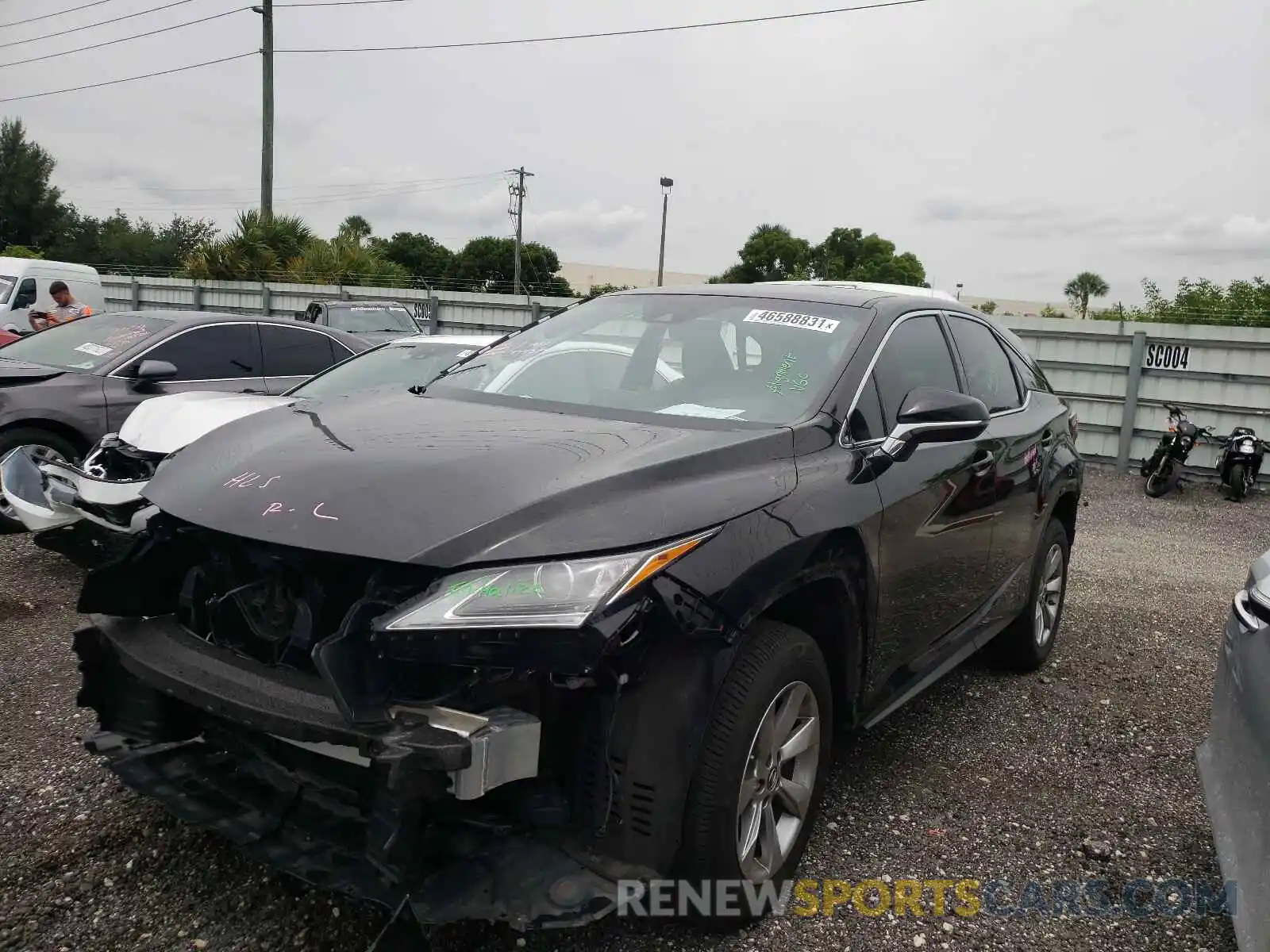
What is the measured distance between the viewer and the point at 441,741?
1884 millimetres

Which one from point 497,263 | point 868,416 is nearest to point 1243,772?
point 868,416

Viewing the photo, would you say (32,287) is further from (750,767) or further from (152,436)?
(750,767)

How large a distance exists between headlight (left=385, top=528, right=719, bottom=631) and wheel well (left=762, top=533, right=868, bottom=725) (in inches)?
→ 22.9

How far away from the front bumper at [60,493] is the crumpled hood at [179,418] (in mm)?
434

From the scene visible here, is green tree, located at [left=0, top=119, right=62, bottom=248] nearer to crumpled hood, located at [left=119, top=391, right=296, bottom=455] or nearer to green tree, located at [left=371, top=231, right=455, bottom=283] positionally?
green tree, located at [left=371, top=231, right=455, bottom=283]

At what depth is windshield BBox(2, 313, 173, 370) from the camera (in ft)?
22.0

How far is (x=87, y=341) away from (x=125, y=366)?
2.42ft

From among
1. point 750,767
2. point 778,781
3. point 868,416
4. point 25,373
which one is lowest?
point 778,781

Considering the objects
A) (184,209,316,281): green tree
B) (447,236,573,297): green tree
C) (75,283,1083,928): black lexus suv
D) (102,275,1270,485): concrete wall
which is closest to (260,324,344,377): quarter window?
(75,283,1083,928): black lexus suv

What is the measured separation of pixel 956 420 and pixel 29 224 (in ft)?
230

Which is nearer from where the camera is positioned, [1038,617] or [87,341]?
[1038,617]

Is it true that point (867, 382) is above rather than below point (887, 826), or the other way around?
above

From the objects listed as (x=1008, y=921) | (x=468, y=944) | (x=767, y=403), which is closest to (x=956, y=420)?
(x=767, y=403)

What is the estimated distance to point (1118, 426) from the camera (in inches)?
460
